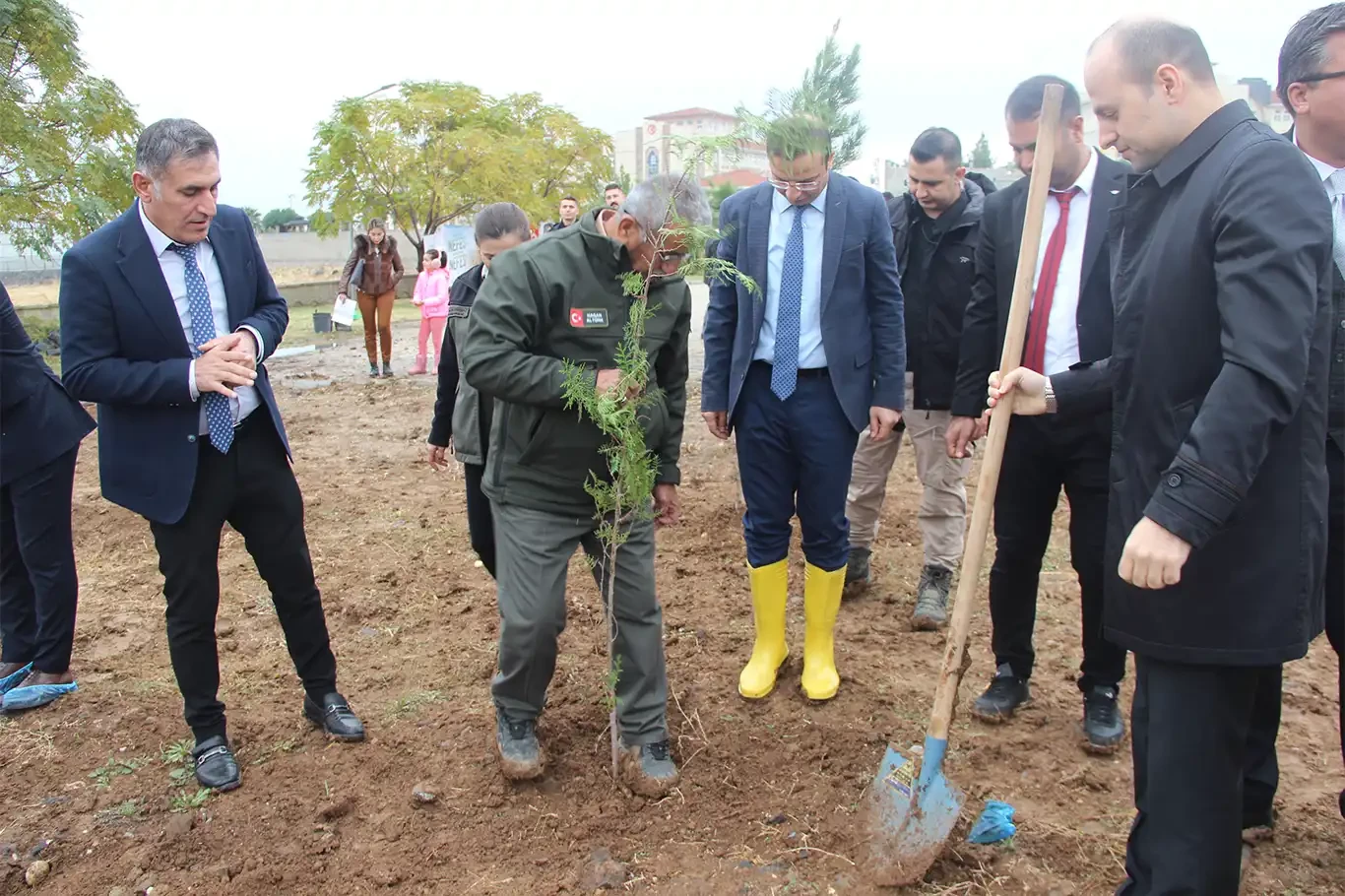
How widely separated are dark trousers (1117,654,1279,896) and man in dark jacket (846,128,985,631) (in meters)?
2.38

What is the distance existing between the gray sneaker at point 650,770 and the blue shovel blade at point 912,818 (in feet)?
2.47

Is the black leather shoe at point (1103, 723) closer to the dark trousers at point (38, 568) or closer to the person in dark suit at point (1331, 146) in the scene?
the person in dark suit at point (1331, 146)

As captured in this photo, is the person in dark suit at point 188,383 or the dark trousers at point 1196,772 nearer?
the dark trousers at point 1196,772

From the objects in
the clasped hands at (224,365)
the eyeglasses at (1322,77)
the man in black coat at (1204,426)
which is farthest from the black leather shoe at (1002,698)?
the clasped hands at (224,365)

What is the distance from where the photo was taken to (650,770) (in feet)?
11.0

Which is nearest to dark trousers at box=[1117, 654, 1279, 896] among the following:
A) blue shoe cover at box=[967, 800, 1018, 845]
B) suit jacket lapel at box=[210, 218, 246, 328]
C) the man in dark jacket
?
blue shoe cover at box=[967, 800, 1018, 845]

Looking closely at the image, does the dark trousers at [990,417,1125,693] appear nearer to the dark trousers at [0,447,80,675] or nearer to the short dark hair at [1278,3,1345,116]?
the short dark hair at [1278,3,1345,116]

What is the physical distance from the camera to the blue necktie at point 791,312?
152 inches

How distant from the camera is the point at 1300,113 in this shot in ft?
9.01

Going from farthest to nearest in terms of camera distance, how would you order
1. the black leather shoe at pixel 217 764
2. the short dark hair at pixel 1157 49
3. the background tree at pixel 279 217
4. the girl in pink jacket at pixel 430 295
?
the background tree at pixel 279 217, the girl in pink jacket at pixel 430 295, the black leather shoe at pixel 217 764, the short dark hair at pixel 1157 49

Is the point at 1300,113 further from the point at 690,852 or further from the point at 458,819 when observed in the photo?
the point at 458,819

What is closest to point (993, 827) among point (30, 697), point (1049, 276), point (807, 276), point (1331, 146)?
point (1049, 276)

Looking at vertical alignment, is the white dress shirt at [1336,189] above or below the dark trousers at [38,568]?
above

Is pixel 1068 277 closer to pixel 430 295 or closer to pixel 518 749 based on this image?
pixel 518 749
